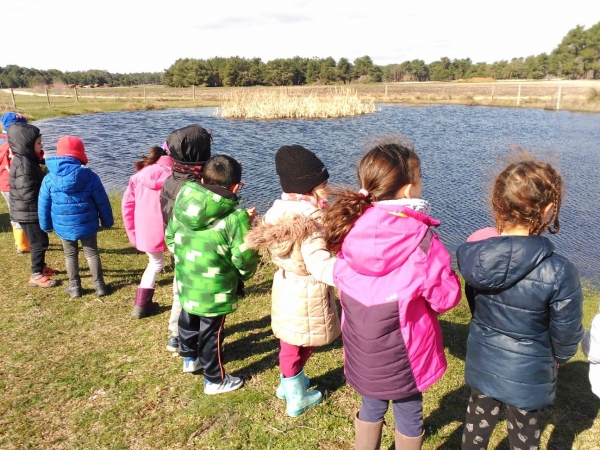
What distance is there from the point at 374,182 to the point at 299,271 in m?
0.78

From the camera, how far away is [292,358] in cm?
292

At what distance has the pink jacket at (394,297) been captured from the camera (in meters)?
2.02

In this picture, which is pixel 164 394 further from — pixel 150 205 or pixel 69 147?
pixel 69 147

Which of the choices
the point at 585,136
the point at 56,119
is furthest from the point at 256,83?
the point at 585,136

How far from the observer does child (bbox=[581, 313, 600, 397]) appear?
2.13 meters

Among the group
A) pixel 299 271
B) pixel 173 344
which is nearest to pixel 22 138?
pixel 173 344

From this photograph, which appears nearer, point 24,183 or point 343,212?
point 343,212

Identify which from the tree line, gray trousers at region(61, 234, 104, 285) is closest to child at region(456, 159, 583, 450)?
gray trousers at region(61, 234, 104, 285)

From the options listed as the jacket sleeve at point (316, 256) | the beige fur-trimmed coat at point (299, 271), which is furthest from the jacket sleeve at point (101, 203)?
the jacket sleeve at point (316, 256)

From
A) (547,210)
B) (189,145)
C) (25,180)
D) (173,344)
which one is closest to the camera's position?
(547,210)

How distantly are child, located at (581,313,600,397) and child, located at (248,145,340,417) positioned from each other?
1242 millimetres

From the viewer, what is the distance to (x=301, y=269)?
268cm

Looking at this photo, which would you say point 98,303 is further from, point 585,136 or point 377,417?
point 585,136

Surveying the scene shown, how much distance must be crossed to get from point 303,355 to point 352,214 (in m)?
1.25
